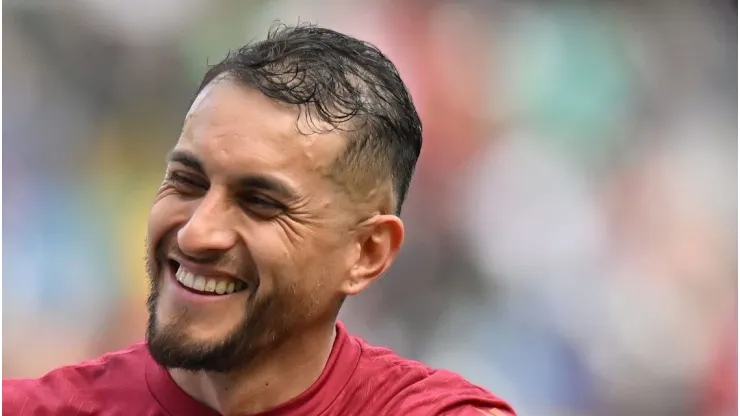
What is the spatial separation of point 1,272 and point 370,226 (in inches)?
47.1

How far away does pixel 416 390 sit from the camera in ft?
3.53

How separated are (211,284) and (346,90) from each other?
33 cm

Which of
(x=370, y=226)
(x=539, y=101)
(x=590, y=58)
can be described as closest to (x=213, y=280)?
(x=370, y=226)

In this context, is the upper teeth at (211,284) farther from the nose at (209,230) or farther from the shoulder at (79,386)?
the shoulder at (79,386)

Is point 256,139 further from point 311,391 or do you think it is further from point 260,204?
point 311,391

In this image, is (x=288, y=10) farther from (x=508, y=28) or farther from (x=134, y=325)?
(x=134, y=325)

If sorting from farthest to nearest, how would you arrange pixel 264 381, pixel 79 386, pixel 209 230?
pixel 79 386 → pixel 264 381 → pixel 209 230

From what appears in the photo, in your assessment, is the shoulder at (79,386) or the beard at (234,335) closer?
the beard at (234,335)

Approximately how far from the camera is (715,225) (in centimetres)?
190

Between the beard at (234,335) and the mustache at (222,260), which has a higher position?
the mustache at (222,260)

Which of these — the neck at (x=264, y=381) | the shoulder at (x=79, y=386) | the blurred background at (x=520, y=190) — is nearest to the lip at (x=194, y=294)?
the neck at (x=264, y=381)

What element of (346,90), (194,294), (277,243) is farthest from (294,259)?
(346,90)

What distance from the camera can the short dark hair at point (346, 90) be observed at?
39.0 inches

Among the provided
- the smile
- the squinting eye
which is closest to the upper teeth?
the smile
